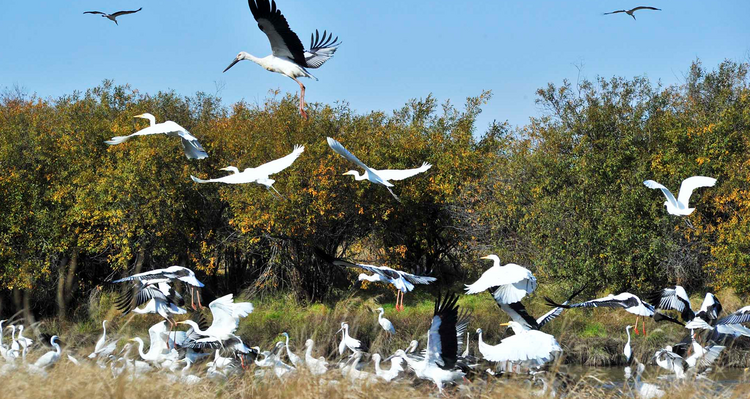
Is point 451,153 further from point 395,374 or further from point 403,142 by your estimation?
point 395,374

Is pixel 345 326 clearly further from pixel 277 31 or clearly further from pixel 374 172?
pixel 277 31

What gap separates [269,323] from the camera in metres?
17.5

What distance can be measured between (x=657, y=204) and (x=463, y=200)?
18.0 ft

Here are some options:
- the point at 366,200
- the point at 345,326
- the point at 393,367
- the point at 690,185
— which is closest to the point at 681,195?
the point at 690,185

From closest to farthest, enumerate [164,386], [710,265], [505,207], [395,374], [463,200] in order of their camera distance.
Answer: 1. [164,386]
2. [395,374]
3. [710,265]
4. [505,207]
5. [463,200]

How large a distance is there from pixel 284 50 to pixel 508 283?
4.92 metres

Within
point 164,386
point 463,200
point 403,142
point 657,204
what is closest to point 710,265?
point 657,204

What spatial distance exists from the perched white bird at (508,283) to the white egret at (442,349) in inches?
58.0

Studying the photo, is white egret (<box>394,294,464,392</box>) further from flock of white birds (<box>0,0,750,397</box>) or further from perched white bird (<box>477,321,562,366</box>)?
perched white bird (<box>477,321,562,366</box>)

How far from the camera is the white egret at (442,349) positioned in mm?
8219

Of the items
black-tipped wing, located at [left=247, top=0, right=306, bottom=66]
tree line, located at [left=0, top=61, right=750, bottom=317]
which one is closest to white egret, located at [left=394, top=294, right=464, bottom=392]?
black-tipped wing, located at [left=247, top=0, right=306, bottom=66]

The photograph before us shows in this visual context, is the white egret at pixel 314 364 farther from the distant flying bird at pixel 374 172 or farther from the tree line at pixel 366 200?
the tree line at pixel 366 200

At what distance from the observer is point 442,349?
8.53 m

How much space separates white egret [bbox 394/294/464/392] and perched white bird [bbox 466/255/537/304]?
1472 mm
